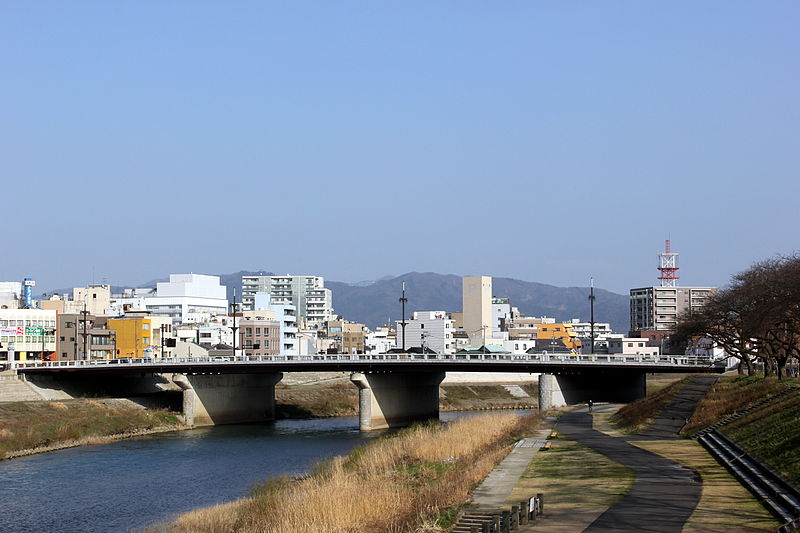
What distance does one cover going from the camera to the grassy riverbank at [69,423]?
81.4m

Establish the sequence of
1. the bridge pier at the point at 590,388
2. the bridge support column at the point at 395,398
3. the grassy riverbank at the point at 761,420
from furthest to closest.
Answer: the bridge support column at the point at 395,398
the bridge pier at the point at 590,388
the grassy riverbank at the point at 761,420

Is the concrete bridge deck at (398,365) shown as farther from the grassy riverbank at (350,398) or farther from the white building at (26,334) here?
the white building at (26,334)

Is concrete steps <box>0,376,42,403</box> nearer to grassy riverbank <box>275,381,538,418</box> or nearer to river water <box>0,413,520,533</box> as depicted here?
river water <box>0,413,520,533</box>

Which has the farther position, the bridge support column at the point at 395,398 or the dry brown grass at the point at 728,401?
the bridge support column at the point at 395,398

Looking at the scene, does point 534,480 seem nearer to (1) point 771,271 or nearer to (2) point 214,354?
(1) point 771,271


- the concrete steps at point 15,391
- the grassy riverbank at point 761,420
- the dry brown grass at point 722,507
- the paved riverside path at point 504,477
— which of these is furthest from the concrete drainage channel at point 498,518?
the concrete steps at point 15,391

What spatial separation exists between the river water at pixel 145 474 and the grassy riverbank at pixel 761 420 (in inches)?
1057

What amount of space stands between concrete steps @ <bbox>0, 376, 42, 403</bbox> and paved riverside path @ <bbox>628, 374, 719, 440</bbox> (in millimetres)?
63206

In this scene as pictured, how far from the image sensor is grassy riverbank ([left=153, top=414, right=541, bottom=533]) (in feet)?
114

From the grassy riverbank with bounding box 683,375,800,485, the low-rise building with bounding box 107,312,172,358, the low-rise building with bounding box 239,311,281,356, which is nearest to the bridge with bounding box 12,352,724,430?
the grassy riverbank with bounding box 683,375,800,485

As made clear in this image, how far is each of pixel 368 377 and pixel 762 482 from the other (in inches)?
2988

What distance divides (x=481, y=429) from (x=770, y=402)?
21236 millimetres

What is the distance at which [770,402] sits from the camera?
57062mm

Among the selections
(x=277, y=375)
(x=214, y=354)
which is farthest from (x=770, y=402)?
(x=214, y=354)
